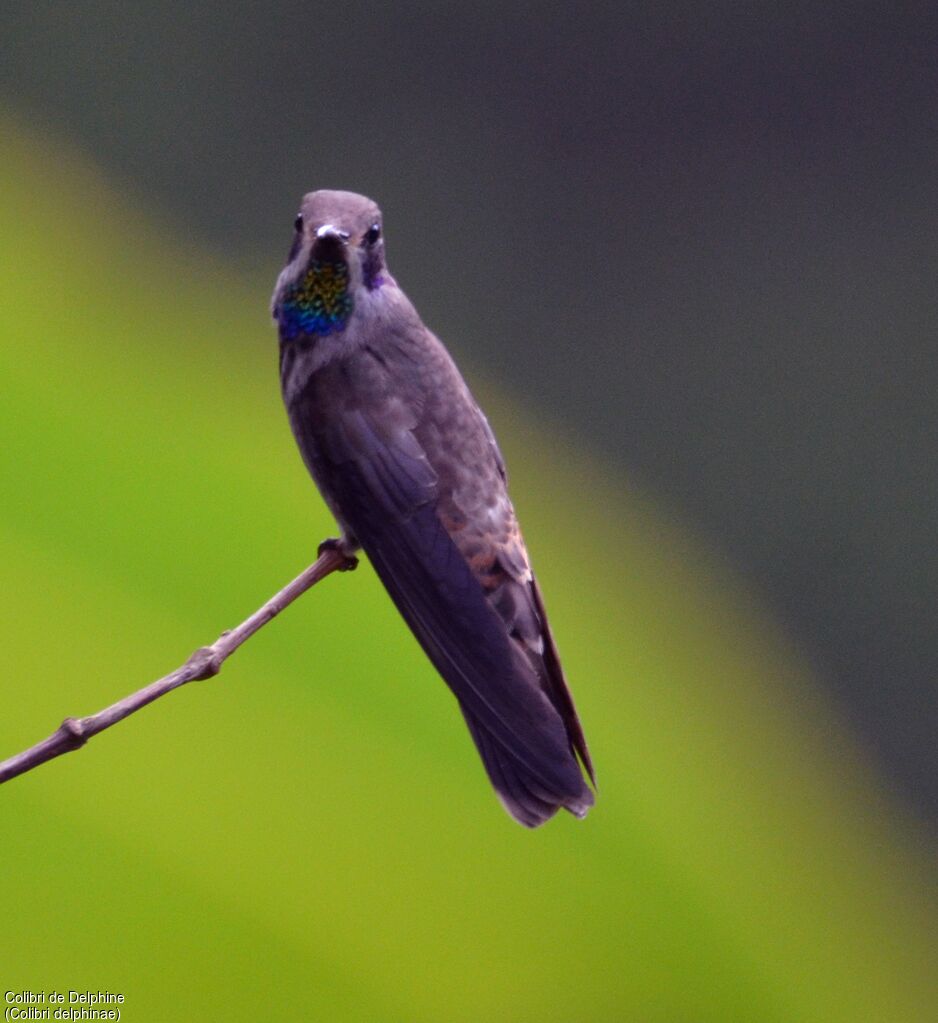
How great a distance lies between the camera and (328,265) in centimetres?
115

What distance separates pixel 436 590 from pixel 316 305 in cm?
27

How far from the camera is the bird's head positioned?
1105 millimetres

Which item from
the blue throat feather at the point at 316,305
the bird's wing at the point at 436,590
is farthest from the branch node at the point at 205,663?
the blue throat feather at the point at 316,305

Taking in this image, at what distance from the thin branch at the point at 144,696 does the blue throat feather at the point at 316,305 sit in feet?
0.84

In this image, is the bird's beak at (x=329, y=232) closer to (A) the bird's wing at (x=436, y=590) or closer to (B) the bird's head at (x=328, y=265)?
(B) the bird's head at (x=328, y=265)

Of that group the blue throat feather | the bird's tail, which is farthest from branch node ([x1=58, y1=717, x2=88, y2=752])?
the blue throat feather

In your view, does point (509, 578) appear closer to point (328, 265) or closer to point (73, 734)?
point (328, 265)

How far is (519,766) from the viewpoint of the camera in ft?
3.67

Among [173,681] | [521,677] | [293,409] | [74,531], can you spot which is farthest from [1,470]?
[173,681]

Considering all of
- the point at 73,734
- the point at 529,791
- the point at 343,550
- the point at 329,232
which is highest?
the point at 329,232

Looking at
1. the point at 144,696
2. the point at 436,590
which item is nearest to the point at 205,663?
the point at 144,696

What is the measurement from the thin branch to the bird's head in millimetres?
258

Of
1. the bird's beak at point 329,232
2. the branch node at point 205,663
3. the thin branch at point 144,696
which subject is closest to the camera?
the thin branch at point 144,696

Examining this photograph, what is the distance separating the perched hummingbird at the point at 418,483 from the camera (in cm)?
116
